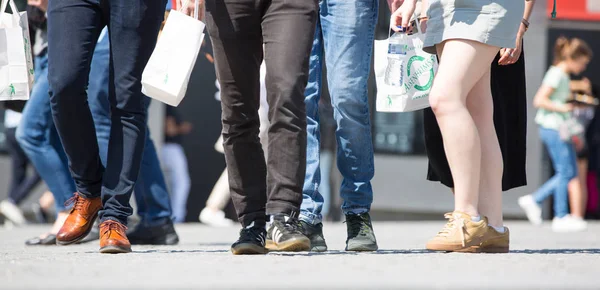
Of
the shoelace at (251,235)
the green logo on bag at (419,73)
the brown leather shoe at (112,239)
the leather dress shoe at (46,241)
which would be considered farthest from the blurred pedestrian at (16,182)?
the shoelace at (251,235)

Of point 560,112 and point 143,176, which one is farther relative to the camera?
point 560,112

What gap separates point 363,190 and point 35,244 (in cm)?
216

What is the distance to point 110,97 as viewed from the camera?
477cm

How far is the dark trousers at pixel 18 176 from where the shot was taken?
35.4 feet

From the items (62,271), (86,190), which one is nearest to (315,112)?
(86,190)

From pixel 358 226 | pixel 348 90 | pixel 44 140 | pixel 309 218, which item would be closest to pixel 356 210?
pixel 358 226

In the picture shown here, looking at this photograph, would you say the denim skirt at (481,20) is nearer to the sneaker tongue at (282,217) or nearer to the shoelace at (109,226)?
the sneaker tongue at (282,217)

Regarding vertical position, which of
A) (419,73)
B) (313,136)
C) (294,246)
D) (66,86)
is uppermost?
(66,86)

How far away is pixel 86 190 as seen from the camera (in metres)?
4.82

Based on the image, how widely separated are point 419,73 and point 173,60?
1165mm

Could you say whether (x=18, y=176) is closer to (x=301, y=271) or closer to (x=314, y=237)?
(x=314, y=237)

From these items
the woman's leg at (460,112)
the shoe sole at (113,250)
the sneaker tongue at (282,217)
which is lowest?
the shoe sole at (113,250)

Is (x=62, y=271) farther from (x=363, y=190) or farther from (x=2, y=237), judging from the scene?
(x=2, y=237)

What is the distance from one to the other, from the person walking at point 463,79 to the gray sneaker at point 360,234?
1.09 ft
